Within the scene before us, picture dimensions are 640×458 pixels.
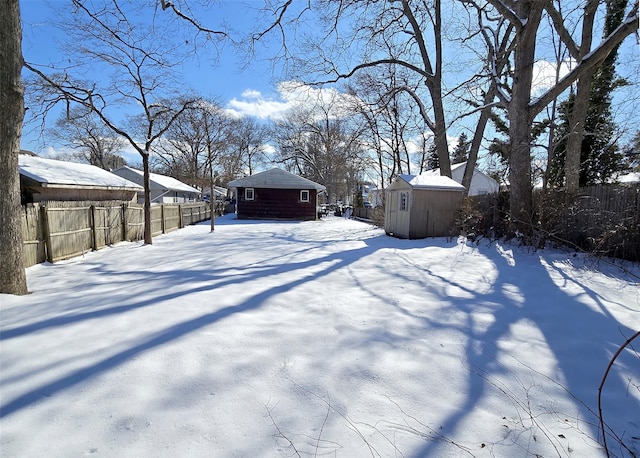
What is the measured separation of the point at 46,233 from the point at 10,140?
369 centimetres

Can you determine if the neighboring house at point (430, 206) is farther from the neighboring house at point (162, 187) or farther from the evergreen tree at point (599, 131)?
the neighboring house at point (162, 187)

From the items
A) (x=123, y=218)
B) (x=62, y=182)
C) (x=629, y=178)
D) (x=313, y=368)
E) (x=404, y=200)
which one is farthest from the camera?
(x=629, y=178)

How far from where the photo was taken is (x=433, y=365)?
276cm

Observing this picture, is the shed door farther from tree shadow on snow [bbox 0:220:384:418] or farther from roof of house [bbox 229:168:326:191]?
roof of house [bbox 229:168:326:191]

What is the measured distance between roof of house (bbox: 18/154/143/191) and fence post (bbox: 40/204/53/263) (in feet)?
8.37

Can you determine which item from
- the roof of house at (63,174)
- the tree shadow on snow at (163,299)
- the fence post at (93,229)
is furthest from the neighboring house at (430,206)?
the roof of house at (63,174)

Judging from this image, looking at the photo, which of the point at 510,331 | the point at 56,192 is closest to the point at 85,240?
the point at 56,192

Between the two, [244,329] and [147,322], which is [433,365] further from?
[147,322]

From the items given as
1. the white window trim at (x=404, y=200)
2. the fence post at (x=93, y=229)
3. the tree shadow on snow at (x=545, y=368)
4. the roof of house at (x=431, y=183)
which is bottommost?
the tree shadow on snow at (x=545, y=368)

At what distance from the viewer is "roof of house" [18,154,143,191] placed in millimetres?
8984

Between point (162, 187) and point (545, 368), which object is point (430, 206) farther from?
point (162, 187)

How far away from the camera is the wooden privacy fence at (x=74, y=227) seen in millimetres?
6649

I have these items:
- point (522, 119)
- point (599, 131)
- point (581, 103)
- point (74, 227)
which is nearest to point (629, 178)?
point (599, 131)

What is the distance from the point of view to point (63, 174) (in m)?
10.3
